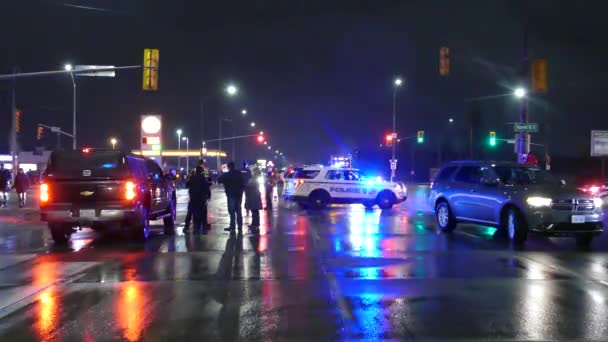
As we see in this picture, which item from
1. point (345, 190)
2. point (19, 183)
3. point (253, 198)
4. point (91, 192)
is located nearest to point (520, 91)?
point (345, 190)

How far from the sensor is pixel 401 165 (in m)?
114

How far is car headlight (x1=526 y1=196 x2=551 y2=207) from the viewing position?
12.3 m

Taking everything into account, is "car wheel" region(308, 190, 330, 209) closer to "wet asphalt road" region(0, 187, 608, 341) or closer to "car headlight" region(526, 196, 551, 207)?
"wet asphalt road" region(0, 187, 608, 341)

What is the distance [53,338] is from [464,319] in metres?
4.41

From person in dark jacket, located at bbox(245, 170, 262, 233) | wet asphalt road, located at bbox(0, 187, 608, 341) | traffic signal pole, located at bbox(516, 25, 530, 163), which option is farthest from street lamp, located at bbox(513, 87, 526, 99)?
person in dark jacket, located at bbox(245, 170, 262, 233)

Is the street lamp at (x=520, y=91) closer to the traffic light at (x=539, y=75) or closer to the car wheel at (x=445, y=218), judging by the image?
the traffic light at (x=539, y=75)

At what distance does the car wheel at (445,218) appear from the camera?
15.2 metres

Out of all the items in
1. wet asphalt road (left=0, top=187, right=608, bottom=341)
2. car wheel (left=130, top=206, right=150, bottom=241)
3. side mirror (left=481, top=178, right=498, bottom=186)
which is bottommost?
wet asphalt road (left=0, top=187, right=608, bottom=341)

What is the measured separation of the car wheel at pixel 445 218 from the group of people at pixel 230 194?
4.90m

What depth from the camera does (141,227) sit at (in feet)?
43.3

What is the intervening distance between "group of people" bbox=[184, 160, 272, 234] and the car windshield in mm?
6206

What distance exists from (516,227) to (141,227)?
27.7ft

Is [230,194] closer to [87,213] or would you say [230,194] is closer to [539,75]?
[87,213]

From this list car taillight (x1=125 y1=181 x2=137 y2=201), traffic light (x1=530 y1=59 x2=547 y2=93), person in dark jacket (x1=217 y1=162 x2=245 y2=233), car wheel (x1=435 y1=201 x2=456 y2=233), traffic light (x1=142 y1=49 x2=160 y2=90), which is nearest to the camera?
car taillight (x1=125 y1=181 x2=137 y2=201)
